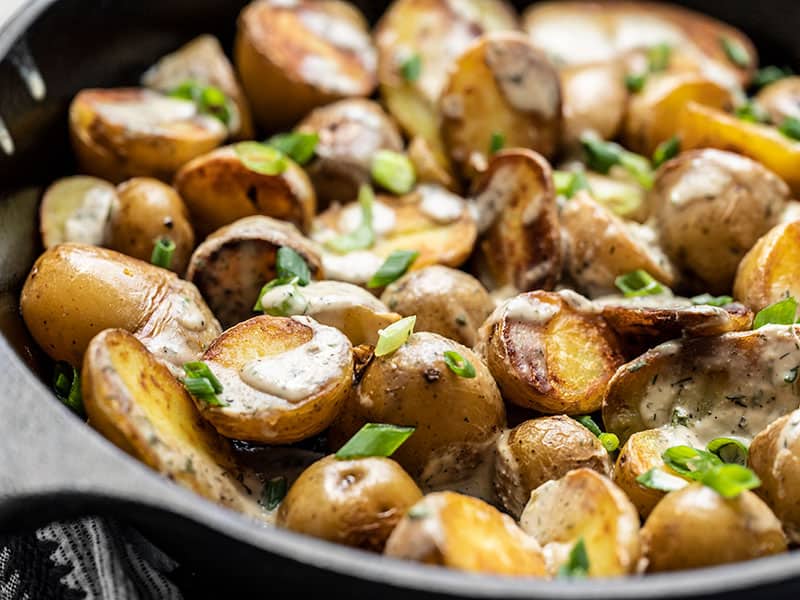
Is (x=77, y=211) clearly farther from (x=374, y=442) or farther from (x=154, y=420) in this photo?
(x=374, y=442)

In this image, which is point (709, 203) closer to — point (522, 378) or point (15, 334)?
point (522, 378)

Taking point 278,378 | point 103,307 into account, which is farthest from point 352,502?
point 103,307

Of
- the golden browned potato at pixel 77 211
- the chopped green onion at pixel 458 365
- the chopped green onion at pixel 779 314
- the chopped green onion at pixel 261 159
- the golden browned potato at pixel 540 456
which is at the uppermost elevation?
the chopped green onion at pixel 261 159

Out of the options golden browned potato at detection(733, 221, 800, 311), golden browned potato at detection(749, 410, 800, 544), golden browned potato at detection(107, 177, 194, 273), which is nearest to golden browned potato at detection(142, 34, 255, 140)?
golden browned potato at detection(107, 177, 194, 273)

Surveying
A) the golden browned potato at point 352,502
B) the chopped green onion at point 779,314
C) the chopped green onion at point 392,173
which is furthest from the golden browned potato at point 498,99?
the golden browned potato at point 352,502

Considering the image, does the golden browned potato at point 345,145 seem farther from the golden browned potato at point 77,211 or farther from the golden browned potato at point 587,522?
the golden browned potato at point 587,522

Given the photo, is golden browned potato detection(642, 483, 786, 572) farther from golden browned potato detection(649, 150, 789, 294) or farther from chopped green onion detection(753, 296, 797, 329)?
golden browned potato detection(649, 150, 789, 294)
